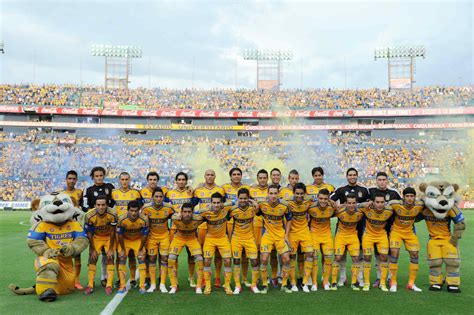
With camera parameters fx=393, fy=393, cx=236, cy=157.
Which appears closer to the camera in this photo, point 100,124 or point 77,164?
point 77,164

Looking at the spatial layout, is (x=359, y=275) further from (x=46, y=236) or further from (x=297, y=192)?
(x=46, y=236)

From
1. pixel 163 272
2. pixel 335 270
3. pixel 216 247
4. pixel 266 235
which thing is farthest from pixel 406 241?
pixel 163 272

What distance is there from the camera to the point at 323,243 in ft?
22.9

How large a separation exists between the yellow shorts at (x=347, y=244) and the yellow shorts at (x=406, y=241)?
2.04 ft

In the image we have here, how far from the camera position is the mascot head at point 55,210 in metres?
6.50

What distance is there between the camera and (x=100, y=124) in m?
38.4

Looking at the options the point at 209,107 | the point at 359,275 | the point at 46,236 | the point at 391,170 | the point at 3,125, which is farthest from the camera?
the point at 209,107

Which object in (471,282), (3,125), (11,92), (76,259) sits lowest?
(471,282)

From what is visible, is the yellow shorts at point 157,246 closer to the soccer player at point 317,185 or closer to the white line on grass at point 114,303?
the white line on grass at point 114,303

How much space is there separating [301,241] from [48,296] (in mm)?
4159

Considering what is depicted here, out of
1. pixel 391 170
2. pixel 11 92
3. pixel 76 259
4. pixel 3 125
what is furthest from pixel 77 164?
pixel 76 259

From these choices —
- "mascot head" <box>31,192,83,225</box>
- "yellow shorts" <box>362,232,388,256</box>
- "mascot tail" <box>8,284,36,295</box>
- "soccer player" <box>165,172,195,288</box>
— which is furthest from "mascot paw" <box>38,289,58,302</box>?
"yellow shorts" <box>362,232,388,256</box>

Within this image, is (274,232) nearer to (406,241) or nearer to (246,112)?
(406,241)

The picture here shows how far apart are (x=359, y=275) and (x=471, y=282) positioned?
6.90 feet
